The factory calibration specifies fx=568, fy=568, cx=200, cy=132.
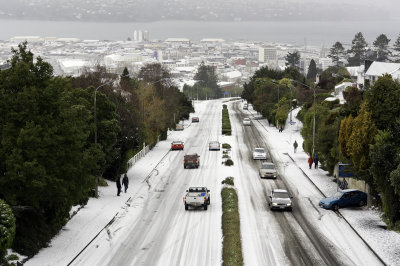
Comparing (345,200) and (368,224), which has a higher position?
(345,200)

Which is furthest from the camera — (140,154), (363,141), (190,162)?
(140,154)

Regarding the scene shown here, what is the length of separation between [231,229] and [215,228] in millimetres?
1464

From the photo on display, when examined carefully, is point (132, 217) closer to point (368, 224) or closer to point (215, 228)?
point (215, 228)

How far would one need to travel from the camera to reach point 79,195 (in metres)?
30.5

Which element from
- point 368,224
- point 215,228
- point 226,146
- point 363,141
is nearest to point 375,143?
point 363,141

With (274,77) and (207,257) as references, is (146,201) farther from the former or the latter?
(274,77)

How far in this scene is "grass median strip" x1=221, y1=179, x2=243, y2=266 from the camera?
1047 inches

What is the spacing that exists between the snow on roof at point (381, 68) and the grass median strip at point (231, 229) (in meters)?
71.2

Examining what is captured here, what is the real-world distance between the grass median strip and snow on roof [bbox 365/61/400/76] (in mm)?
71163

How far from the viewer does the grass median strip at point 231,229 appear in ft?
87.3

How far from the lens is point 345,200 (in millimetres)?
38344

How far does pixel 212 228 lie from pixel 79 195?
313 inches

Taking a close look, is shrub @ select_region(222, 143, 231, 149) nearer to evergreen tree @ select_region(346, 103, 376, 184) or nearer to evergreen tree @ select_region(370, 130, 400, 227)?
evergreen tree @ select_region(346, 103, 376, 184)

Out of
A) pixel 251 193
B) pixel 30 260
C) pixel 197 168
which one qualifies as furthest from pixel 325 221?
pixel 197 168
